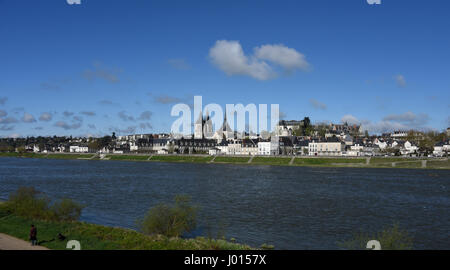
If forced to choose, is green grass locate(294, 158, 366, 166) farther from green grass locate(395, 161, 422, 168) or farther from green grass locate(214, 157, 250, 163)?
green grass locate(214, 157, 250, 163)

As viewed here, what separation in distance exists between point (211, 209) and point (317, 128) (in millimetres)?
156370

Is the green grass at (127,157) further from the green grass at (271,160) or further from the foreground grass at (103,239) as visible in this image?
the foreground grass at (103,239)

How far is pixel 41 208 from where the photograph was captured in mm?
24250

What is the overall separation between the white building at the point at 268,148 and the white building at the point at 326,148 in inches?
446

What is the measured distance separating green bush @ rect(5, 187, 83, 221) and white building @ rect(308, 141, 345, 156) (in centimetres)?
9845

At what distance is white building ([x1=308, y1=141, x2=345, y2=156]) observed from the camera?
115731 millimetres

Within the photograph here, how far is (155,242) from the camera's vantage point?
18375 millimetres

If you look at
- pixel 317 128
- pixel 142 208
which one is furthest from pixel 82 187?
pixel 317 128

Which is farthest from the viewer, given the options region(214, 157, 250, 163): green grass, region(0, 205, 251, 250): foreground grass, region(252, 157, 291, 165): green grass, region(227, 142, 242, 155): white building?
region(227, 142, 242, 155): white building

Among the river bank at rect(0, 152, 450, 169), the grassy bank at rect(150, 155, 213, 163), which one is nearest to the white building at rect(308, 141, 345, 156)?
the river bank at rect(0, 152, 450, 169)

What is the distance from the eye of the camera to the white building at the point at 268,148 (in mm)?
125812

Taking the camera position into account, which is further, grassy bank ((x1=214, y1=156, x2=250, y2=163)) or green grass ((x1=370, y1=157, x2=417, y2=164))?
grassy bank ((x1=214, y1=156, x2=250, y2=163))

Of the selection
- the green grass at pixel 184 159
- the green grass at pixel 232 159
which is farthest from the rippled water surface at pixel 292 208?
the green grass at pixel 184 159
